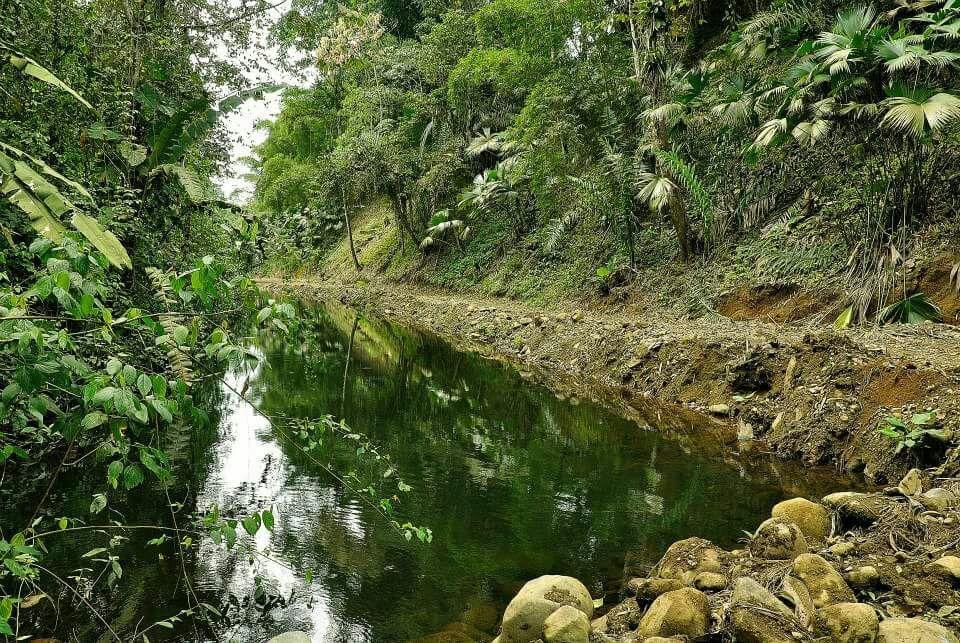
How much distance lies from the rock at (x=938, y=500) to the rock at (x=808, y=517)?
21.4 inches

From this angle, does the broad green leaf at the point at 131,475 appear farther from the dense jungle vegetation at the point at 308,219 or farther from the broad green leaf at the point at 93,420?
the broad green leaf at the point at 93,420

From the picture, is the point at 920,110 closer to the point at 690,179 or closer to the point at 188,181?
the point at 690,179

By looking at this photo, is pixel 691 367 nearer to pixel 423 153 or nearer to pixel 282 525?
pixel 282 525

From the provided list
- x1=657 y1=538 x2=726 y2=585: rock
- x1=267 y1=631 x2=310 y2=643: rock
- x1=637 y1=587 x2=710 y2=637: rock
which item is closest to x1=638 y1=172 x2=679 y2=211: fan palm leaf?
x1=657 y1=538 x2=726 y2=585: rock

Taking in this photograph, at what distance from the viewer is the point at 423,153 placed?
23250 millimetres

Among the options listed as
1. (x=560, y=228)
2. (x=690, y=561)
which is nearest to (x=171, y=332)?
(x=690, y=561)

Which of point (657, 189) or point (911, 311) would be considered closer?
point (911, 311)

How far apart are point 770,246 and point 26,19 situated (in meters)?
10.4

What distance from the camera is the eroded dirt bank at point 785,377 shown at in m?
5.22

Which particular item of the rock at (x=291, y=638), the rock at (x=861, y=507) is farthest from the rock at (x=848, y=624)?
the rock at (x=291, y=638)

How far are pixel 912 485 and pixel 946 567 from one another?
1.53 metres

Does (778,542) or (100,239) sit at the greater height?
(100,239)

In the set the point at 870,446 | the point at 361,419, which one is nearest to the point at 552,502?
the point at 870,446

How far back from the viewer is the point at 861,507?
384 centimetres
